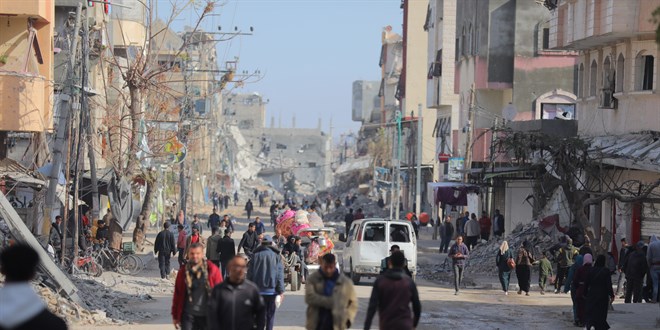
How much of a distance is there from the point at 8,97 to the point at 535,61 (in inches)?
1200

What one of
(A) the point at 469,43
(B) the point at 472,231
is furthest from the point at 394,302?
(A) the point at 469,43

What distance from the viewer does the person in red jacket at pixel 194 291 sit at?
1365 cm

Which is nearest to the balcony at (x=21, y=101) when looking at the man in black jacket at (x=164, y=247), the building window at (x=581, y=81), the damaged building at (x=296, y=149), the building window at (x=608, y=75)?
the man in black jacket at (x=164, y=247)

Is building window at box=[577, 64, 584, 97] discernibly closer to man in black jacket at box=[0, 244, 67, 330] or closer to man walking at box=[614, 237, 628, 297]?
man walking at box=[614, 237, 628, 297]

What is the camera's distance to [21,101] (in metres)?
32.3

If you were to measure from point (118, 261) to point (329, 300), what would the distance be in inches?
807

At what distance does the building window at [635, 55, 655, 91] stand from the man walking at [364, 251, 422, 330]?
23.8m

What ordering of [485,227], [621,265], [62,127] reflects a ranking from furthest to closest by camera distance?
[485,227] → [621,265] → [62,127]

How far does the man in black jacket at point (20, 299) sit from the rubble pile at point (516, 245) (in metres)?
28.7

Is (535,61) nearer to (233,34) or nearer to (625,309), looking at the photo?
(233,34)

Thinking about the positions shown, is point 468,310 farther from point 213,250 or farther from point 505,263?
point 213,250

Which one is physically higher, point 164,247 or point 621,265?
point 621,265

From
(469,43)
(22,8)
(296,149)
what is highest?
(469,43)

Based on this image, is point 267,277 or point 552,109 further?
point 552,109
